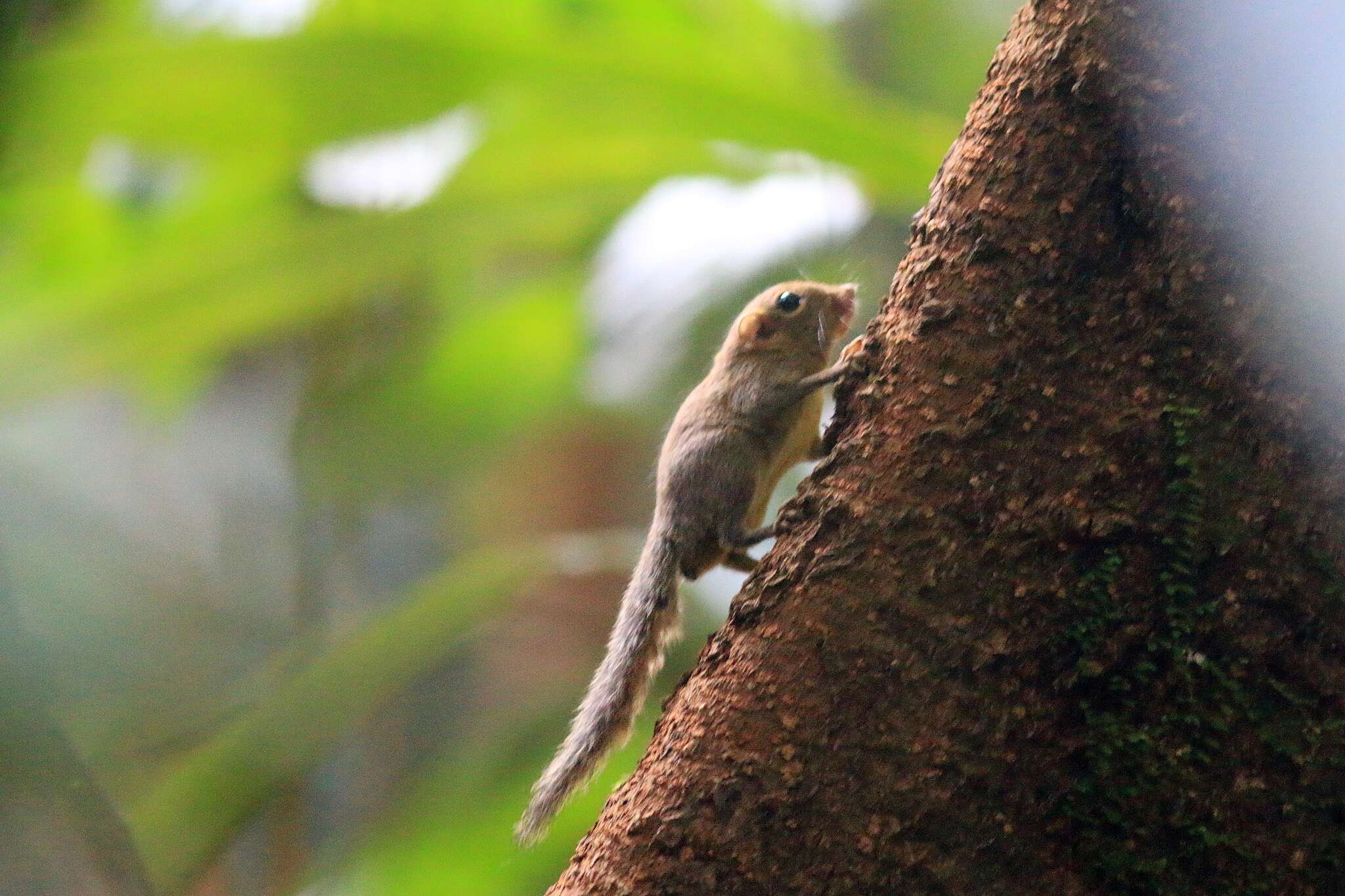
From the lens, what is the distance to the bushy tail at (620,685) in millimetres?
1506

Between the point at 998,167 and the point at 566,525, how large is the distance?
3.98 m

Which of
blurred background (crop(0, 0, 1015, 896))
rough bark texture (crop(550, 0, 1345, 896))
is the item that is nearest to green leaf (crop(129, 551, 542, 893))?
blurred background (crop(0, 0, 1015, 896))

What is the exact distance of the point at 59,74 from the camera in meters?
2.33

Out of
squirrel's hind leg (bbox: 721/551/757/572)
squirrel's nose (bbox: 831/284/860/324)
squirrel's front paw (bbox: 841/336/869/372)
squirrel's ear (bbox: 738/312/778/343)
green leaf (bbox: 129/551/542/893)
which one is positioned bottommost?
green leaf (bbox: 129/551/542/893)

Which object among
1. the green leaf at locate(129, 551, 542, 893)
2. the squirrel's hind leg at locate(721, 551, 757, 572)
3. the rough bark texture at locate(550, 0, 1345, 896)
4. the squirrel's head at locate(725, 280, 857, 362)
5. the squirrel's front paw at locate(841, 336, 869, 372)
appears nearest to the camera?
the rough bark texture at locate(550, 0, 1345, 896)

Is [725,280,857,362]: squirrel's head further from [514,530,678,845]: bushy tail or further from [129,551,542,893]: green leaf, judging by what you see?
[129,551,542,893]: green leaf

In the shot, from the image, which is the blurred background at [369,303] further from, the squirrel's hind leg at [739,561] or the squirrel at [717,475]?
the squirrel's hind leg at [739,561]

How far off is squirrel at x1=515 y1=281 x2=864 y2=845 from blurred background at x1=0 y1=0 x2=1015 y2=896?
535 millimetres

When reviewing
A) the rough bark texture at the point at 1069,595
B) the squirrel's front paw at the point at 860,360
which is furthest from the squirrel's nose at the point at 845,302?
the rough bark texture at the point at 1069,595

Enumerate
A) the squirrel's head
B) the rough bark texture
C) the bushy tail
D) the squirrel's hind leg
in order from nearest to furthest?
the rough bark texture
the bushy tail
the squirrel's hind leg
the squirrel's head

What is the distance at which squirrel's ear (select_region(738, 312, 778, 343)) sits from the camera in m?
1.92

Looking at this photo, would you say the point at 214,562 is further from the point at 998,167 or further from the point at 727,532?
the point at 998,167

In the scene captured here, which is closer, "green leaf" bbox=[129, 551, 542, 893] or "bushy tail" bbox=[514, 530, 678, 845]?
"bushy tail" bbox=[514, 530, 678, 845]

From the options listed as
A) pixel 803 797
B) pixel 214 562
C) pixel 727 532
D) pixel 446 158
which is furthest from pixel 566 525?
pixel 803 797
